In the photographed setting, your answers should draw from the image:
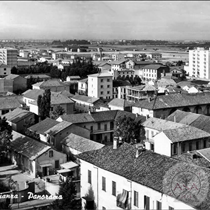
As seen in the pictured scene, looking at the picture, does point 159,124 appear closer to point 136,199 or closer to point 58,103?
point 58,103

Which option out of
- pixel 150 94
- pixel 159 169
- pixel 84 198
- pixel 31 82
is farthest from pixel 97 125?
pixel 31 82

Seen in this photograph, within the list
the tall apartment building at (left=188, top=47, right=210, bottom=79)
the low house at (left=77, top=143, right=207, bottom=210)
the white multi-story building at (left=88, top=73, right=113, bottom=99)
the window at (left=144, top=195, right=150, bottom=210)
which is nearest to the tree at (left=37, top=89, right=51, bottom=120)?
the white multi-story building at (left=88, top=73, right=113, bottom=99)

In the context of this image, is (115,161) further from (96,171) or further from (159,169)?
(159,169)

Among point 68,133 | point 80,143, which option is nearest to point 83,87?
point 68,133

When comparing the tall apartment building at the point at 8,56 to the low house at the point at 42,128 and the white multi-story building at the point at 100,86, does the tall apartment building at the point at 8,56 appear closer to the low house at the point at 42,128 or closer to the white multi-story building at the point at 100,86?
the white multi-story building at the point at 100,86

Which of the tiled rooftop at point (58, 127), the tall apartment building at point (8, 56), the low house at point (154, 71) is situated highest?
the tall apartment building at point (8, 56)

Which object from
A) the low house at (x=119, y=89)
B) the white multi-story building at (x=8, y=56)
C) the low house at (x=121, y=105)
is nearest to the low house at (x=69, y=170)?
the low house at (x=121, y=105)
